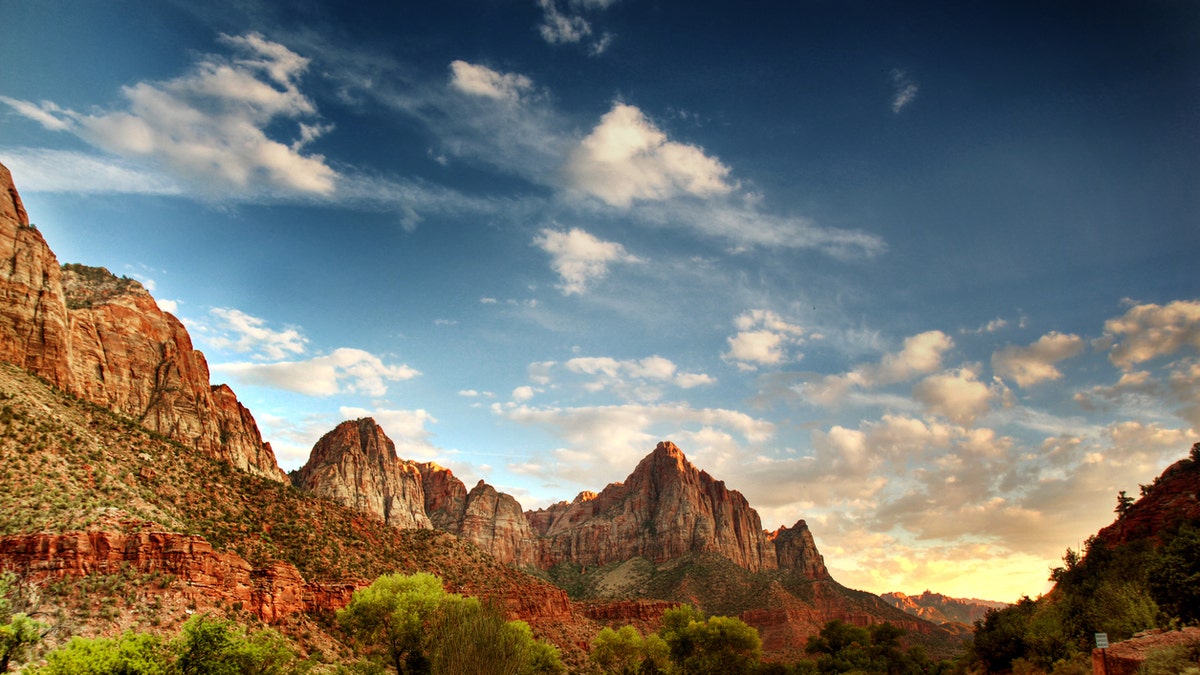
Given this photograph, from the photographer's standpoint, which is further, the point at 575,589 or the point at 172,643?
the point at 575,589

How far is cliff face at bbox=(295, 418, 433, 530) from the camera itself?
13338cm

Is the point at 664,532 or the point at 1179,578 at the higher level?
the point at 1179,578

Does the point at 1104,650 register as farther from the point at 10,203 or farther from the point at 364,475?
the point at 364,475

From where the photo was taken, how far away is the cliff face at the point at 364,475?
133m

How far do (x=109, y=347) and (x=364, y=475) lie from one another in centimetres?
7942

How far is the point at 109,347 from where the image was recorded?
6812 cm

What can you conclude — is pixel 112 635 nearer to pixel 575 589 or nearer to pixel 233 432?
pixel 233 432

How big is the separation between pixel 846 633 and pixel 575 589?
80262 millimetres

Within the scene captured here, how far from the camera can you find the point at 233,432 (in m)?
91.7

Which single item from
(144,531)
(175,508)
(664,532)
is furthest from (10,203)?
(664,532)

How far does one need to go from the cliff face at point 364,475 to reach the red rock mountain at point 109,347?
3065cm

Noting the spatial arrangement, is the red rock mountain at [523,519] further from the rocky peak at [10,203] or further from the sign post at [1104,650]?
the sign post at [1104,650]

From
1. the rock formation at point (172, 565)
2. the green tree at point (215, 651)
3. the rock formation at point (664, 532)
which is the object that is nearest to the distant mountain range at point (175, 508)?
the rock formation at point (172, 565)

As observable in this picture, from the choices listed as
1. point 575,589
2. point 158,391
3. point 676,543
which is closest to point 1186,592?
point 158,391
